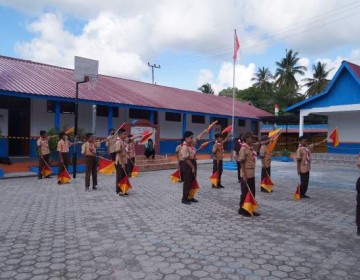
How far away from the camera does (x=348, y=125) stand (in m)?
20.3

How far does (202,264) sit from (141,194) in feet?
15.7

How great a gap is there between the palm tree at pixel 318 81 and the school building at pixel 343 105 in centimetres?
2292

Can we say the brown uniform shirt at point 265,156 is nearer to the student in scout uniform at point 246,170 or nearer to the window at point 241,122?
the student in scout uniform at point 246,170

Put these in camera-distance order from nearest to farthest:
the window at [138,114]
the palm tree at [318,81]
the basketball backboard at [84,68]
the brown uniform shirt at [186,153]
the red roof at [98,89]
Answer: the brown uniform shirt at [186,153], the basketball backboard at [84,68], the red roof at [98,89], the window at [138,114], the palm tree at [318,81]

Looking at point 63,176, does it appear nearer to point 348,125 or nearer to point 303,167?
point 303,167

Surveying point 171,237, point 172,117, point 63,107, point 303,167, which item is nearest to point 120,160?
point 171,237

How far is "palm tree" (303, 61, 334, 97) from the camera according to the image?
4231cm

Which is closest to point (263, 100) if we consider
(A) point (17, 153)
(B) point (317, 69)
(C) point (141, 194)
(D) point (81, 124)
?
(B) point (317, 69)

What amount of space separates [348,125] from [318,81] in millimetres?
24333

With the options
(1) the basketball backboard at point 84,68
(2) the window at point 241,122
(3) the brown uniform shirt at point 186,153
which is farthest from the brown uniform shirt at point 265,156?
(2) the window at point 241,122

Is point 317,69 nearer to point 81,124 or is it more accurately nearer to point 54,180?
point 81,124

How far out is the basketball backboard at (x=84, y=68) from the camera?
478 inches

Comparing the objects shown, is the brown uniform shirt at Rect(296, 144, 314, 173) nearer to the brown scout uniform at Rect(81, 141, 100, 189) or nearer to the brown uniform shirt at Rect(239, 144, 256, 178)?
the brown uniform shirt at Rect(239, 144, 256, 178)

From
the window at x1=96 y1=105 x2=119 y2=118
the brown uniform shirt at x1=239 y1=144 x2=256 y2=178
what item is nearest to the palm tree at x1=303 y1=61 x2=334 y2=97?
the window at x1=96 y1=105 x2=119 y2=118
